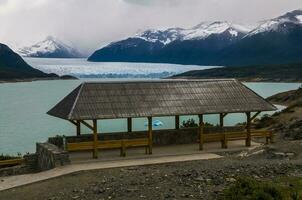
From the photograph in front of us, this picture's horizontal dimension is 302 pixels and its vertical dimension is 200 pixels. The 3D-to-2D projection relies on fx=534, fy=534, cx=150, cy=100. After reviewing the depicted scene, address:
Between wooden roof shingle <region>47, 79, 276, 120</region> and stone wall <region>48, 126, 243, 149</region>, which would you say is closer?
wooden roof shingle <region>47, 79, 276, 120</region>

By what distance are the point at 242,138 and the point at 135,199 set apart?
40.2 feet

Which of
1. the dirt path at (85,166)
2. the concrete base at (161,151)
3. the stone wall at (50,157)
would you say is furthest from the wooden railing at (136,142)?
the dirt path at (85,166)

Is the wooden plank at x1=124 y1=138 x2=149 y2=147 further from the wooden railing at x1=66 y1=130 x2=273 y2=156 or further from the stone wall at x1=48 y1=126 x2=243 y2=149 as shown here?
the stone wall at x1=48 y1=126 x2=243 y2=149

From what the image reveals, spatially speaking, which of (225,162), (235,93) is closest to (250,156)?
(225,162)

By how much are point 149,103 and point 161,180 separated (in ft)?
22.3

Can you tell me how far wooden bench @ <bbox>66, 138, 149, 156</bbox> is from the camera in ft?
76.8

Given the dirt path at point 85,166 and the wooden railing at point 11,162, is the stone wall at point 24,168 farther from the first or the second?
the dirt path at point 85,166

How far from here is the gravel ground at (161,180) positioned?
16.9 m

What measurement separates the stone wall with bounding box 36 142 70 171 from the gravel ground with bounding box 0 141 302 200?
1.93m

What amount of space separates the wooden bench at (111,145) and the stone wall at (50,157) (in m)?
0.74

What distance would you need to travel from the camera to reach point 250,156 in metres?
24.2

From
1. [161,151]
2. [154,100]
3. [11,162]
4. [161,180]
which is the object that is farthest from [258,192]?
[11,162]

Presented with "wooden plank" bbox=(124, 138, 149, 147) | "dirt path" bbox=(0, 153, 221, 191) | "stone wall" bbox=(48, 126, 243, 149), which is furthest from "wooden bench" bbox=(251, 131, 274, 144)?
"wooden plank" bbox=(124, 138, 149, 147)

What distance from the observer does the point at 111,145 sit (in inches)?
952
